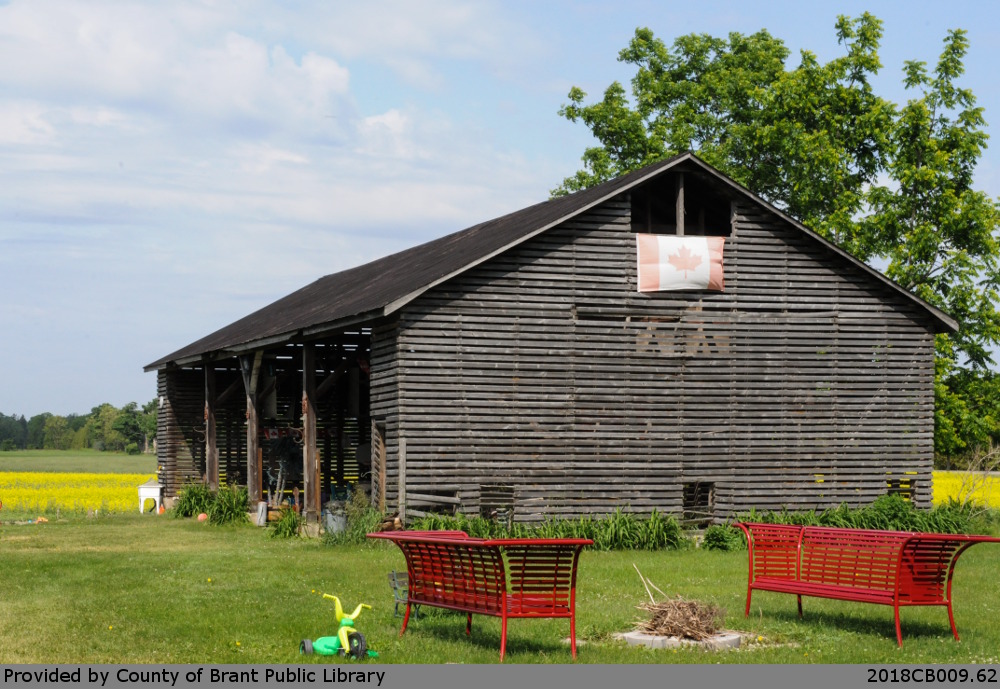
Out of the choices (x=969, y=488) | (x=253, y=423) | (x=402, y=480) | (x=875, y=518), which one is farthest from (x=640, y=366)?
(x=969, y=488)

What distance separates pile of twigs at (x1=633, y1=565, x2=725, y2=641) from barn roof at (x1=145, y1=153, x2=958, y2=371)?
35.3 ft

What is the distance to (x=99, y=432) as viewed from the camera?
566 ft

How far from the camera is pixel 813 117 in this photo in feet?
137

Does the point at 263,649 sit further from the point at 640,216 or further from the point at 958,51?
the point at 958,51

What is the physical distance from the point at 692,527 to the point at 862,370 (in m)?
4.73

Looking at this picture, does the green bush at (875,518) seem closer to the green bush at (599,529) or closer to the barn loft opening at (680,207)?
the green bush at (599,529)

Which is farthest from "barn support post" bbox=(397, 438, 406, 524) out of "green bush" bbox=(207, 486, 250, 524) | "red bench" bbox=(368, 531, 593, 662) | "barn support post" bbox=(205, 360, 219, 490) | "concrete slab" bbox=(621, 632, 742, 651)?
"barn support post" bbox=(205, 360, 219, 490)

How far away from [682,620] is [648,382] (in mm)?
12911

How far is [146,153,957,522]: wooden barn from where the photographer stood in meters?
23.2

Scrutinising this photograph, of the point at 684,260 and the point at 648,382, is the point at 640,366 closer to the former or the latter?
the point at 648,382

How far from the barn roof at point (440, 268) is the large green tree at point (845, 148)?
1195 cm

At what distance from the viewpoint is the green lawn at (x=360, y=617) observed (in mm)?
11445

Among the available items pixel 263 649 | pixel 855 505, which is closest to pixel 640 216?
pixel 855 505

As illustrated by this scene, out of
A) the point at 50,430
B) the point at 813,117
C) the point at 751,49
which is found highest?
the point at 751,49
